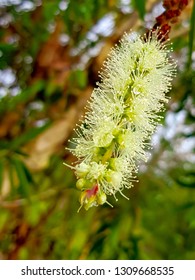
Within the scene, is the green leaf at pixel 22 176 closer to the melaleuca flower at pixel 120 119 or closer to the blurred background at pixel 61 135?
the blurred background at pixel 61 135

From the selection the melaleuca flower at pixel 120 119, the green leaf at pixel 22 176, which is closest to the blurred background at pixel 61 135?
the green leaf at pixel 22 176

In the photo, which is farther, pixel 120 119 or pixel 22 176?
pixel 22 176

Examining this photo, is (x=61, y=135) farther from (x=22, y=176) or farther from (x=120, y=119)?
(x=120, y=119)

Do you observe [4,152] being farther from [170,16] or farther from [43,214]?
[170,16]

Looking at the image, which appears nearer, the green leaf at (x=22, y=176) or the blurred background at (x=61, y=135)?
the green leaf at (x=22, y=176)

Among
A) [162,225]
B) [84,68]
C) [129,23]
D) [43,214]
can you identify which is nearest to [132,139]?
[129,23]

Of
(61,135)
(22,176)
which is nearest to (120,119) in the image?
(22,176)

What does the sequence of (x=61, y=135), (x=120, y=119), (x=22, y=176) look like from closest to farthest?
(x=120, y=119) < (x=22, y=176) < (x=61, y=135)
